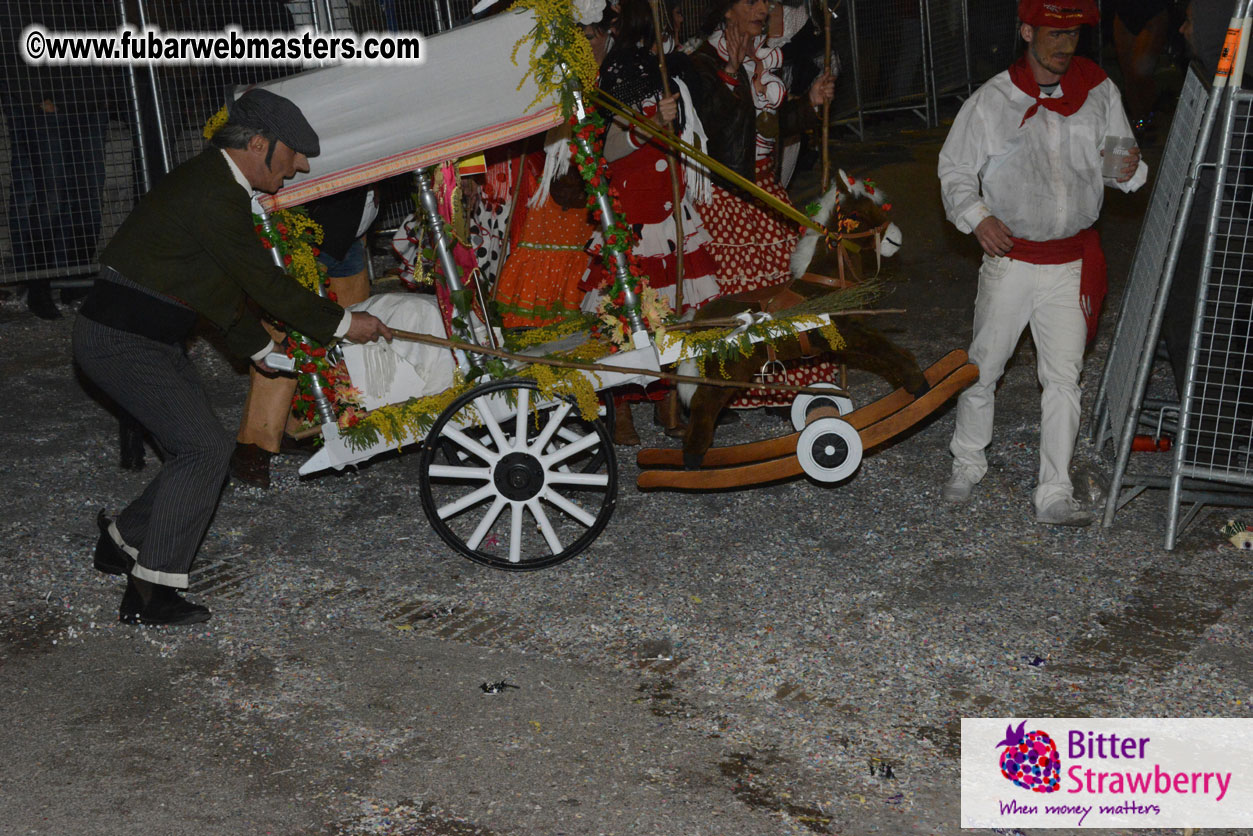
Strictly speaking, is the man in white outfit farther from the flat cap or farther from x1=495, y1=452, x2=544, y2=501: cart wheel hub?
the flat cap

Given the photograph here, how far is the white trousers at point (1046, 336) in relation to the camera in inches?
202

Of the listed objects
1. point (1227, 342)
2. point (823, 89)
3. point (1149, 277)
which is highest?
point (823, 89)

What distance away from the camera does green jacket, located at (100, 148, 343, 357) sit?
4324 millimetres

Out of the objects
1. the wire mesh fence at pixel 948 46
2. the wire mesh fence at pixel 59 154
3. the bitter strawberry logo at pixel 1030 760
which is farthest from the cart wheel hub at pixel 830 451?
the wire mesh fence at pixel 948 46

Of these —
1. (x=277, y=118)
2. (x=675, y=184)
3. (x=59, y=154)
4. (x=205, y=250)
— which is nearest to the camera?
(x=277, y=118)

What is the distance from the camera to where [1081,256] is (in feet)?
16.8

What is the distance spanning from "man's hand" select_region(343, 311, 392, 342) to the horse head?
1.85 meters

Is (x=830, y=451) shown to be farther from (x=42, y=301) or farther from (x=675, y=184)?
(x=42, y=301)

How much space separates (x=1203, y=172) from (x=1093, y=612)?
7.55 feet

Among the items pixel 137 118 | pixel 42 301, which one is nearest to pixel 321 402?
pixel 137 118

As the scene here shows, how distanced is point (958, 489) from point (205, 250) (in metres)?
3.32

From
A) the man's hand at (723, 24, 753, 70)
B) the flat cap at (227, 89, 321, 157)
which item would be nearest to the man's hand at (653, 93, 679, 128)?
the man's hand at (723, 24, 753, 70)

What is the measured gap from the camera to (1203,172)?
5.59 metres

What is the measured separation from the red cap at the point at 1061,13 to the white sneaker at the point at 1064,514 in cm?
192
